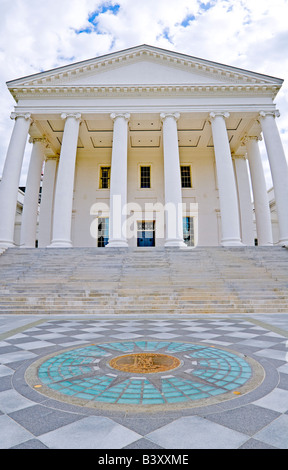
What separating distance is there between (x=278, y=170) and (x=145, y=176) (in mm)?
13044

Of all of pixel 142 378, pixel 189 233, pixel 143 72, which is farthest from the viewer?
pixel 189 233

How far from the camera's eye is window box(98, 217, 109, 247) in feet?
88.9

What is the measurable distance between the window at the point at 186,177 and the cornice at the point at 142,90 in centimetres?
823

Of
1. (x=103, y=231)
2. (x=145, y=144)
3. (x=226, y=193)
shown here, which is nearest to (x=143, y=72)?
(x=145, y=144)

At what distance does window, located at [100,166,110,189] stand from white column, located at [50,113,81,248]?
7.73m

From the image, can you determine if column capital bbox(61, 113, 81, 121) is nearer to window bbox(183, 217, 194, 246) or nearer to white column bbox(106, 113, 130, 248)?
white column bbox(106, 113, 130, 248)

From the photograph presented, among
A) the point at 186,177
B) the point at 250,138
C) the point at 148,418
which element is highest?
the point at 250,138

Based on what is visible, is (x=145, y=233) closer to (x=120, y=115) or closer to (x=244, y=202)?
(x=244, y=202)

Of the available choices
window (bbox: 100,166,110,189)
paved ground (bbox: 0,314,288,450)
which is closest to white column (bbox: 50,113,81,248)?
window (bbox: 100,166,110,189)

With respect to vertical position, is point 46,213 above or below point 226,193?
above

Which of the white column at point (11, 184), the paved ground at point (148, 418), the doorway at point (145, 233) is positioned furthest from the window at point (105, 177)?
the paved ground at point (148, 418)

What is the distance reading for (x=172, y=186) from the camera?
64.4 ft
